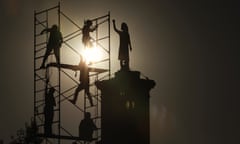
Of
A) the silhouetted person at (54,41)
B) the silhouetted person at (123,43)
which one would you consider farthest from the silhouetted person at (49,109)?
the silhouetted person at (123,43)

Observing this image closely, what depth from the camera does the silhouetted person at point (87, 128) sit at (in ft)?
104

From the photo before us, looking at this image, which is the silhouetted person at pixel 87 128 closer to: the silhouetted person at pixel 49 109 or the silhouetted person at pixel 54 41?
the silhouetted person at pixel 49 109

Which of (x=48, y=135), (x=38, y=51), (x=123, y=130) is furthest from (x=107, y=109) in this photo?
(x=38, y=51)

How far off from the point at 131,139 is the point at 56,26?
6.15m

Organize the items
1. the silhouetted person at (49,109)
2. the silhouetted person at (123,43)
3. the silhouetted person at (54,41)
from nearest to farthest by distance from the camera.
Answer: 1. the silhouetted person at (123,43)
2. the silhouetted person at (49,109)
3. the silhouetted person at (54,41)

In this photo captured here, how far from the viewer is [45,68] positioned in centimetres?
3288

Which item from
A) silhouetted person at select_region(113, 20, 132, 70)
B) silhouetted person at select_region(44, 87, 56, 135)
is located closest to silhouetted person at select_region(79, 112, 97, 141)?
silhouetted person at select_region(44, 87, 56, 135)

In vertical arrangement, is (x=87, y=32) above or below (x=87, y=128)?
above

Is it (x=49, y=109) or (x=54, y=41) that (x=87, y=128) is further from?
(x=54, y=41)

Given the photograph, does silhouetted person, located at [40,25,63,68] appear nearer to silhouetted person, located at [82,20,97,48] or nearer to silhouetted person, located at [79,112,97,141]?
silhouetted person, located at [82,20,97,48]

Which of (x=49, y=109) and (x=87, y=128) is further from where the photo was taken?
(x=49, y=109)

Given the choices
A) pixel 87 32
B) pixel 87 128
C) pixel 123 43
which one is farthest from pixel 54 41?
pixel 87 128

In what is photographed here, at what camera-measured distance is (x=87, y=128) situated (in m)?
31.7

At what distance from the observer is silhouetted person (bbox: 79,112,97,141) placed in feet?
104
